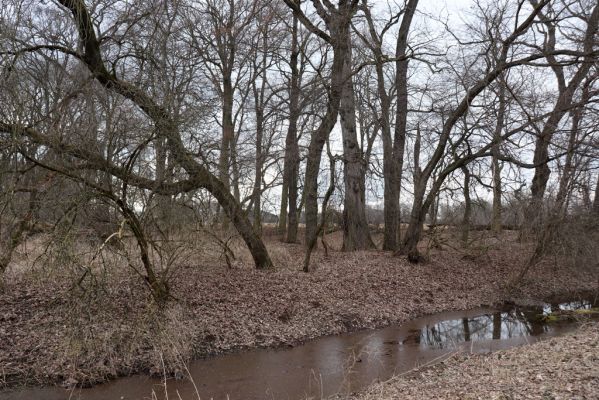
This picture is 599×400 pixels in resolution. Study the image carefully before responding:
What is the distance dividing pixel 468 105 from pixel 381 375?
32.1 ft

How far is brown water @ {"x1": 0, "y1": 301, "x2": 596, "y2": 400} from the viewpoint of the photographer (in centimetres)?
786

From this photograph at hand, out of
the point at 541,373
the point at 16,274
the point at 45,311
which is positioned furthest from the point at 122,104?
the point at 541,373

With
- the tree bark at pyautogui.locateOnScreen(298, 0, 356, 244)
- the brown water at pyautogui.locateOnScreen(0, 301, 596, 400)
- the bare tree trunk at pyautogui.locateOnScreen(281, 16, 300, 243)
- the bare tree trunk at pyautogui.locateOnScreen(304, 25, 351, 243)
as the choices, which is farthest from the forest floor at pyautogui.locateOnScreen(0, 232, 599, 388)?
the bare tree trunk at pyautogui.locateOnScreen(281, 16, 300, 243)

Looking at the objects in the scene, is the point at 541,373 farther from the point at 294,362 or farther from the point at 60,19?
the point at 60,19

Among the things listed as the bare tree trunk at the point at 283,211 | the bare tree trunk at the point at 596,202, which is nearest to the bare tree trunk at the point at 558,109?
the bare tree trunk at the point at 596,202

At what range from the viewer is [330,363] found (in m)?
9.14

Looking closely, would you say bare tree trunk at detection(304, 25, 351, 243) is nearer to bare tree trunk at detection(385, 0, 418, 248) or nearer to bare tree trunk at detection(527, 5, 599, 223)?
bare tree trunk at detection(385, 0, 418, 248)

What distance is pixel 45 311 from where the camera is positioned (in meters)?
9.91

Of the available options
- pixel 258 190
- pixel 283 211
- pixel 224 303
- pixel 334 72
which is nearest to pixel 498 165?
pixel 334 72

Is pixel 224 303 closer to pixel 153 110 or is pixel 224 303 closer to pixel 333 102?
pixel 153 110

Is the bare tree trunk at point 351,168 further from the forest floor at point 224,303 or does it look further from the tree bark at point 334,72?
the tree bark at point 334,72

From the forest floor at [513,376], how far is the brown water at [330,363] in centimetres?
67

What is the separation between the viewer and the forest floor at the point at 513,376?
227 inches

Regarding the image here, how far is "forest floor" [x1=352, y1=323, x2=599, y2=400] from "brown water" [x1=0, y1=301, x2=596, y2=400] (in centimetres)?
67
